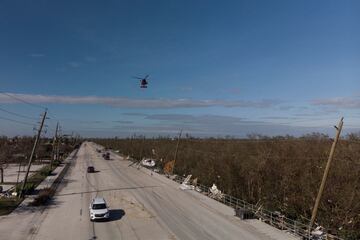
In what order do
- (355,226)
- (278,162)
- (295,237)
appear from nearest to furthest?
(355,226) → (295,237) → (278,162)

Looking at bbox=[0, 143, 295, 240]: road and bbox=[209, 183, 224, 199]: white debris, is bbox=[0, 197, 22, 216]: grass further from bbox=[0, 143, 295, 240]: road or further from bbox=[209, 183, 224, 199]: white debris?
bbox=[209, 183, 224, 199]: white debris

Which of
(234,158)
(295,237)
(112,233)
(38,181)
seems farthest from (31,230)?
(38,181)

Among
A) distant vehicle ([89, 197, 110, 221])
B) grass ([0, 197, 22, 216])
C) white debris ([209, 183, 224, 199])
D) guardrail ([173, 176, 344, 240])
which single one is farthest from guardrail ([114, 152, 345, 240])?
grass ([0, 197, 22, 216])

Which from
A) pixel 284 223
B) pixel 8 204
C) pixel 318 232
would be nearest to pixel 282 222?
pixel 284 223

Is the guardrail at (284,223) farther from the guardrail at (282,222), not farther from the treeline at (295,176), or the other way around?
the treeline at (295,176)

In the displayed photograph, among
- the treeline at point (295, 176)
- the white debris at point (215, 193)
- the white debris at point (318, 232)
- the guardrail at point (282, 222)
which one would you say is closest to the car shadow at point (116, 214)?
the guardrail at point (282, 222)

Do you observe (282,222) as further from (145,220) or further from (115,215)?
(115,215)

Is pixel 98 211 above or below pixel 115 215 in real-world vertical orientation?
above

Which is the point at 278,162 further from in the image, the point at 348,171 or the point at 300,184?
the point at 348,171
